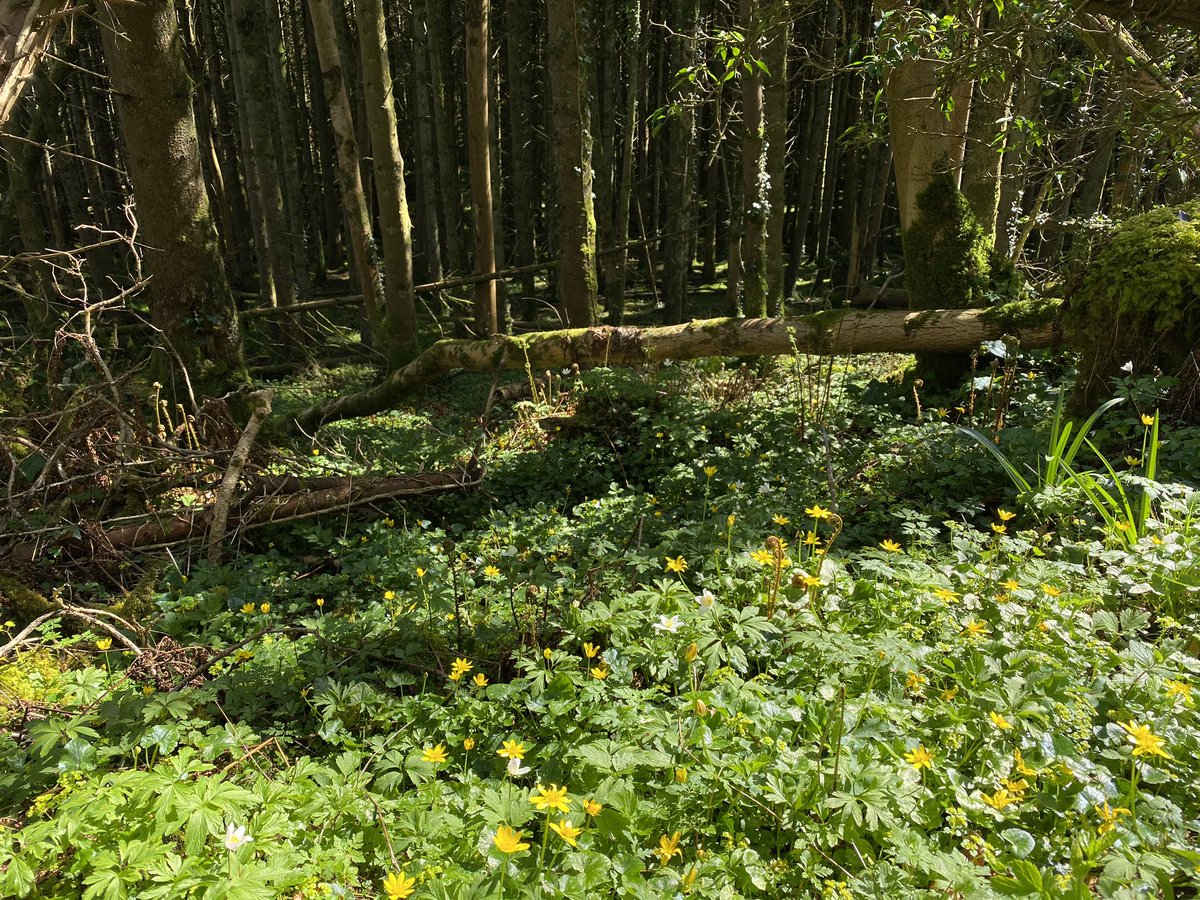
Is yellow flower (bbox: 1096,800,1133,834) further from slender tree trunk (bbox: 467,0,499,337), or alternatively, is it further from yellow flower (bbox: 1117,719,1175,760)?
slender tree trunk (bbox: 467,0,499,337)

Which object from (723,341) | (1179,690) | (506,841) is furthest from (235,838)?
(723,341)

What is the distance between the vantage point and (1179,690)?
183 cm

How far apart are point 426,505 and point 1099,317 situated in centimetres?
455

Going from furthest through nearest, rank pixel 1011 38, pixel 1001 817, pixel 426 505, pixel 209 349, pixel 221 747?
1. pixel 209 349
2. pixel 426 505
3. pixel 1011 38
4. pixel 221 747
5. pixel 1001 817

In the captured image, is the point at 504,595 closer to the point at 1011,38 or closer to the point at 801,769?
the point at 801,769

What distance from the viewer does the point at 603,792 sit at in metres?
1.72

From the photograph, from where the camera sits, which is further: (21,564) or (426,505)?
(426,505)

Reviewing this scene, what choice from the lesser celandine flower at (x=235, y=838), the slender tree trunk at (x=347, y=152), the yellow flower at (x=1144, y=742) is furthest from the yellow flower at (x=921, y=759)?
the slender tree trunk at (x=347, y=152)

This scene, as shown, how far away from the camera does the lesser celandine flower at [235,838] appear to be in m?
1.54

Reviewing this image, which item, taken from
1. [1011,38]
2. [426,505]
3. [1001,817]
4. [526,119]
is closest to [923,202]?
[1011,38]

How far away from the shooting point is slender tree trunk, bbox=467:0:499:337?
7.85 meters

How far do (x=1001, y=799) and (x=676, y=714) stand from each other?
867mm

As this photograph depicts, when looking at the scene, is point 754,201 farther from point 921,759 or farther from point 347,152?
point 921,759

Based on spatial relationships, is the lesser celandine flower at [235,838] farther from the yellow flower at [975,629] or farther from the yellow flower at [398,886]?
the yellow flower at [975,629]
